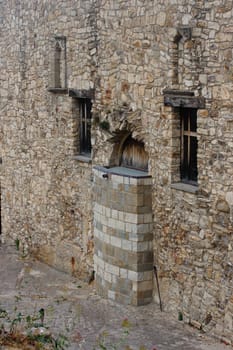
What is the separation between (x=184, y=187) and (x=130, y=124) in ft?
5.08

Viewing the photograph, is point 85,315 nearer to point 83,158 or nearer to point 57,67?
point 83,158

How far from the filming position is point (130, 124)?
1209 centimetres

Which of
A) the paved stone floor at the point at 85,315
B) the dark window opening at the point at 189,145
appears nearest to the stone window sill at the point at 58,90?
the paved stone floor at the point at 85,315

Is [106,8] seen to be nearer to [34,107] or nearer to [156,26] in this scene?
[156,26]

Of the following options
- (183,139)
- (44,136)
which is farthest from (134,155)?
(44,136)

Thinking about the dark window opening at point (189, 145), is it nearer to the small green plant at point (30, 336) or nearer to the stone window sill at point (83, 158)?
the stone window sill at point (83, 158)

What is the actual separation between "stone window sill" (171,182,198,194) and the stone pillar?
2.28 ft

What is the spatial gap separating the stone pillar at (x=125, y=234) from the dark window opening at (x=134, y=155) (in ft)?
0.43

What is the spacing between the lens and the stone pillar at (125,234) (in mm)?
11930

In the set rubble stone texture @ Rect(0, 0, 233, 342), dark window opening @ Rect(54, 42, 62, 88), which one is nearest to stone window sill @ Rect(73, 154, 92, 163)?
rubble stone texture @ Rect(0, 0, 233, 342)

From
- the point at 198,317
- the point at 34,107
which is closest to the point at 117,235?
the point at 198,317

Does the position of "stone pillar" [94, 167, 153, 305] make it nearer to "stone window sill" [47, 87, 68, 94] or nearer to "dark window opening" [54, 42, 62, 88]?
"stone window sill" [47, 87, 68, 94]

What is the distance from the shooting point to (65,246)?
14.4 m

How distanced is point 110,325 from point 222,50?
420cm
